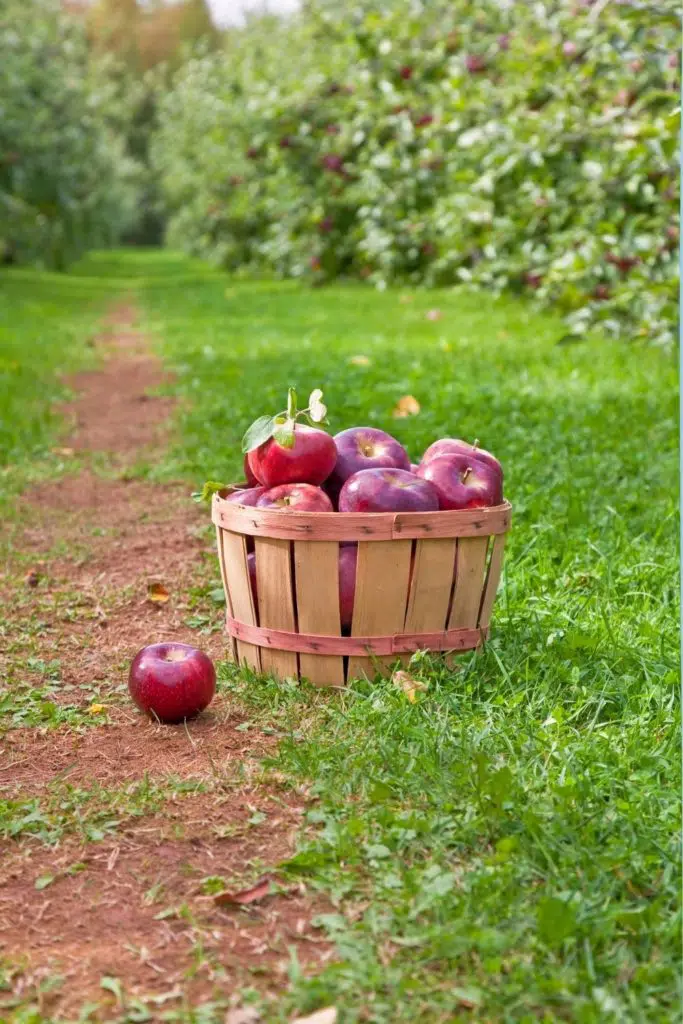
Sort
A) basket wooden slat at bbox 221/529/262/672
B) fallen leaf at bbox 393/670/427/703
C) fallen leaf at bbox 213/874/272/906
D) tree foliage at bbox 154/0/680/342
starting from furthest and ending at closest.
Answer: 1. tree foliage at bbox 154/0/680/342
2. basket wooden slat at bbox 221/529/262/672
3. fallen leaf at bbox 393/670/427/703
4. fallen leaf at bbox 213/874/272/906

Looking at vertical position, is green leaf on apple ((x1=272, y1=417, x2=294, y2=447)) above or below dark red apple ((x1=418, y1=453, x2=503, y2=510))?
above

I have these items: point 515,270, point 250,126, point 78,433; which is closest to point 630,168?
point 515,270

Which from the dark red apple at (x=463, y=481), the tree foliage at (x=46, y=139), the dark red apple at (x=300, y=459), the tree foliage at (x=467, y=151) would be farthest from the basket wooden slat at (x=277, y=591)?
the tree foliage at (x=46, y=139)

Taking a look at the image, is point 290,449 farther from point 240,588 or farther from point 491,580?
point 491,580

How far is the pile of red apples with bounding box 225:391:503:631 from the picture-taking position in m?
2.88

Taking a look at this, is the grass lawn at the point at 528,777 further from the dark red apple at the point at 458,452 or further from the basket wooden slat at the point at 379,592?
the dark red apple at the point at 458,452

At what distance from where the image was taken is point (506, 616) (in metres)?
3.28

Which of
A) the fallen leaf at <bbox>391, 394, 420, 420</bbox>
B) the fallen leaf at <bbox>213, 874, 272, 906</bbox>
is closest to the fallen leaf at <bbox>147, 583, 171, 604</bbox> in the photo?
the fallen leaf at <bbox>213, 874, 272, 906</bbox>

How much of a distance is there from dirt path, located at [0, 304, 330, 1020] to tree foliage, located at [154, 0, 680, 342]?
4.14 metres

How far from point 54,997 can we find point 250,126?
19.8 metres

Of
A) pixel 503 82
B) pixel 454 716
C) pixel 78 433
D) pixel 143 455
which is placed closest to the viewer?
pixel 454 716

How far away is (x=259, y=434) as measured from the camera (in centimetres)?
304

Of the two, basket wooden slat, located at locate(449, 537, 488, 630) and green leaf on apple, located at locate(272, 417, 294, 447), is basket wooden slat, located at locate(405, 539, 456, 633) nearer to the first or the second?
basket wooden slat, located at locate(449, 537, 488, 630)

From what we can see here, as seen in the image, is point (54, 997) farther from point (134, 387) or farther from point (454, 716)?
point (134, 387)
